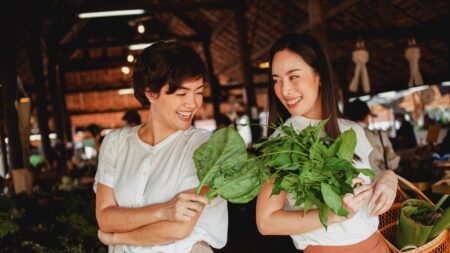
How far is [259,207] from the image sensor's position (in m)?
1.35

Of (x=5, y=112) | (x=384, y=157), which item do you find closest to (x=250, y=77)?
(x=5, y=112)

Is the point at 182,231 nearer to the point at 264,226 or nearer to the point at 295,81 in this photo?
the point at 264,226

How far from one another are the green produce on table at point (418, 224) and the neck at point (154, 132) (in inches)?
33.8

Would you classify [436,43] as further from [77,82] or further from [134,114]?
[77,82]

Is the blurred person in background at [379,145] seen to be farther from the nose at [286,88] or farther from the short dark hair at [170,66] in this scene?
the short dark hair at [170,66]

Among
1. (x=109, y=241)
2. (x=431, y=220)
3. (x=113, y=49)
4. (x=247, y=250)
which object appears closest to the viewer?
(x=109, y=241)

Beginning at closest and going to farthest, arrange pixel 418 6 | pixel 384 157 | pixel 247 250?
pixel 384 157
pixel 247 250
pixel 418 6

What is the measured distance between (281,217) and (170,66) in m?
0.54

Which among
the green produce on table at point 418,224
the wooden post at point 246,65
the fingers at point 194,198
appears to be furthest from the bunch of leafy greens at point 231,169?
the wooden post at point 246,65

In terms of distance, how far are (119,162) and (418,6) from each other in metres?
9.25

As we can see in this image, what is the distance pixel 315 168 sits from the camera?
1167 millimetres

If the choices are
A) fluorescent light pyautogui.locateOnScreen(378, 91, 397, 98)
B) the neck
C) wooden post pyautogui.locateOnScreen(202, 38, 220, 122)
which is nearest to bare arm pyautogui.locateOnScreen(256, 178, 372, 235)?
the neck

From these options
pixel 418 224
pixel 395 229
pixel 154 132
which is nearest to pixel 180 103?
pixel 154 132

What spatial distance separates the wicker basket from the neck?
762 mm
